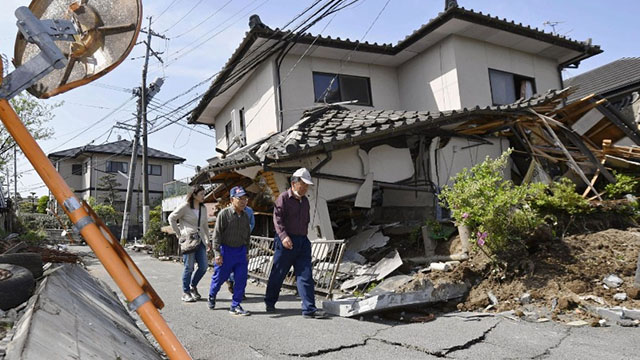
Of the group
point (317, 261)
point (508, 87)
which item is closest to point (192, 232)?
point (317, 261)

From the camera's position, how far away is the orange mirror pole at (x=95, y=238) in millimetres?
1866

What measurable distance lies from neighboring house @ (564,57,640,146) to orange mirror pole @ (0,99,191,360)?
34.3 feet

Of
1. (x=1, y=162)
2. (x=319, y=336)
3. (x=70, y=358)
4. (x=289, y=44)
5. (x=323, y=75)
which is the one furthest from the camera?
(x=1, y=162)

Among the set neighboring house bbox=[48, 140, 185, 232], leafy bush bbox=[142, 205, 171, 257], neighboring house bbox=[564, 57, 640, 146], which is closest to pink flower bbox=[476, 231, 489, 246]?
neighboring house bbox=[564, 57, 640, 146]

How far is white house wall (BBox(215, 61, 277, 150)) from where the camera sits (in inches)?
446

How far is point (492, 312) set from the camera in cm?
517

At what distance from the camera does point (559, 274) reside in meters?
5.65

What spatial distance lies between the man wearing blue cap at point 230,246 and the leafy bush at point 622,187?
7784 millimetres

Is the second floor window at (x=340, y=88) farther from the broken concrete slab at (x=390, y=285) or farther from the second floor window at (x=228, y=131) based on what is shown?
the broken concrete slab at (x=390, y=285)

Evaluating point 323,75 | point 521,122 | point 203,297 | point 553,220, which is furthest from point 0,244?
point 521,122

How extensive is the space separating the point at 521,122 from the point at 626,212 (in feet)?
9.93

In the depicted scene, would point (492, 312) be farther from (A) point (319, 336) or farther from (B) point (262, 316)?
A: (B) point (262, 316)

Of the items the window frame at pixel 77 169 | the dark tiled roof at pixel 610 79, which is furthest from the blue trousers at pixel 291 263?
the window frame at pixel 77 169

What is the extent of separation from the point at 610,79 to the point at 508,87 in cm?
611
